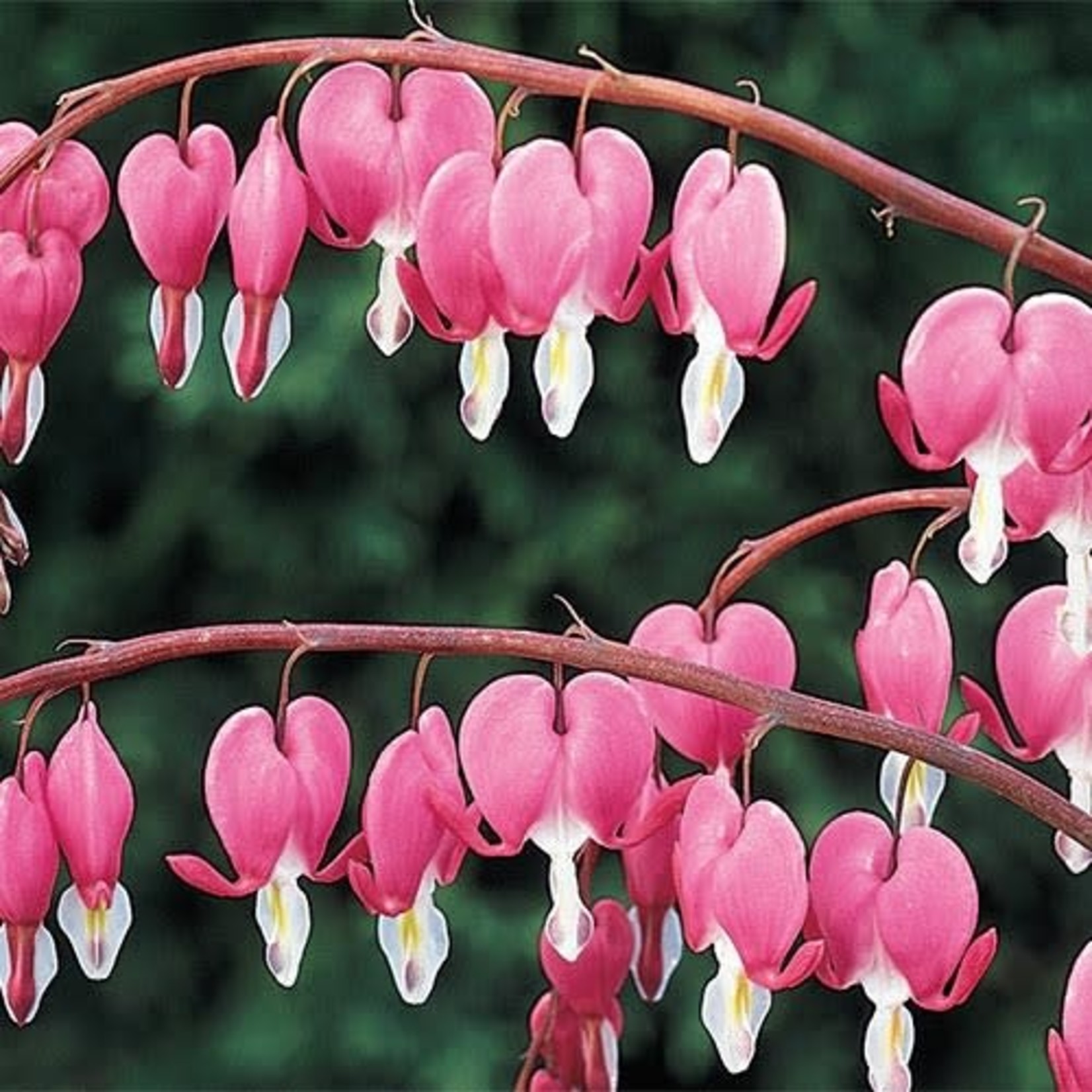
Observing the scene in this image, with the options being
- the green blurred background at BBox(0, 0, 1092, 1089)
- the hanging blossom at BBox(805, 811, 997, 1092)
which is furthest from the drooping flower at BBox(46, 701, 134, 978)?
the green blurred background at BBox(0, 0, 1092, 1089)

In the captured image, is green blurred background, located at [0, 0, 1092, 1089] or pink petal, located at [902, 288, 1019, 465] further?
green blurred background, located at [0, 0, 1092, 1089]

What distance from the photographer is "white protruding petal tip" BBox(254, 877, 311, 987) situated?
0.71 metres

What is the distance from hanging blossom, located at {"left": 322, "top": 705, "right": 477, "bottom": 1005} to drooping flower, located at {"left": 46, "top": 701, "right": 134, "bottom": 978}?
67mm

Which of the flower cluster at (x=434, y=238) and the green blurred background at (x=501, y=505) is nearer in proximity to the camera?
the flower cluster at (x=434, y=238)

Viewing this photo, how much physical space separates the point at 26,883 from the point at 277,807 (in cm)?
8

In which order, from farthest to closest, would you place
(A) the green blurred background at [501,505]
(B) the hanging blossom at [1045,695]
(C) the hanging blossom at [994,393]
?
(A) the green blurred background at [501,505], (B) the hanging blossom at [1045,695], (C) the hanging blossom at [994,393]

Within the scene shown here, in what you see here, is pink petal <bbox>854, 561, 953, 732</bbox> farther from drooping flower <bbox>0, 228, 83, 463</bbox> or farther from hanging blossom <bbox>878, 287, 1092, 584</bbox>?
drooping flower <bbox>0, 228, 83, 463</bbox>

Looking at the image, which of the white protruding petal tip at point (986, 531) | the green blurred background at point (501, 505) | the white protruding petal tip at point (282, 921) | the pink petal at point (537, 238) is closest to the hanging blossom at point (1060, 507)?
the white protruding petal tip at point (986, 531)

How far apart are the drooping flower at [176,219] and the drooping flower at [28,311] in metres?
0.03

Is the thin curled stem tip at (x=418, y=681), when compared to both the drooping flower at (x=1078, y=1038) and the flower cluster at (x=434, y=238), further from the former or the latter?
the drooping flower at (x=1078, y=1038)

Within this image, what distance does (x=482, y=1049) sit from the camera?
5.72 ft

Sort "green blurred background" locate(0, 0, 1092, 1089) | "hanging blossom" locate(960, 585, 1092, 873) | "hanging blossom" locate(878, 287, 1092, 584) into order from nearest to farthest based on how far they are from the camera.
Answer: "hanging blossom" locate(878, 287, 1092, 584)
"hanging blossom" locate(960, 585, 1092, 873)
"green blurred background" locate(0, 0, 1092, 1089)

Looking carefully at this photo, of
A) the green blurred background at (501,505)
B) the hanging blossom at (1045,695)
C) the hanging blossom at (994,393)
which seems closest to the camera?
the hanging blossom at (994,393)

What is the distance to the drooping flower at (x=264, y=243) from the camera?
Result: 687mm
